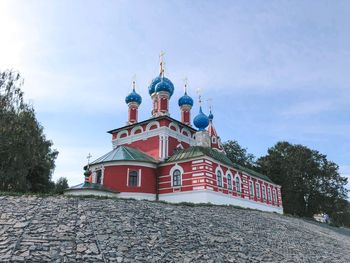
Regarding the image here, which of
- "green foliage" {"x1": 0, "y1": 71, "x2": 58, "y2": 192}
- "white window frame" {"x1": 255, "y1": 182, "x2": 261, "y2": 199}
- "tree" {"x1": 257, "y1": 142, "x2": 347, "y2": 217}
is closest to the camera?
"green foliage" {"x1": 0, "y1": 71, "x2": 58, "y2": 192}

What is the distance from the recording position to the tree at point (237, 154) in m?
49.9

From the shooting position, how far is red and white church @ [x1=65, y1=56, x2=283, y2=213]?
2552 centimetres

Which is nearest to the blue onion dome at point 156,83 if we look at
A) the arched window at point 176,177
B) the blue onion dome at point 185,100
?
the blue onion dome at point 185,100

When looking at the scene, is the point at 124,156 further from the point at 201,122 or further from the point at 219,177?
the point at 201,122

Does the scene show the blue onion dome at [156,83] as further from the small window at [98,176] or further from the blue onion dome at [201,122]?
Result: the small window at [98,176]

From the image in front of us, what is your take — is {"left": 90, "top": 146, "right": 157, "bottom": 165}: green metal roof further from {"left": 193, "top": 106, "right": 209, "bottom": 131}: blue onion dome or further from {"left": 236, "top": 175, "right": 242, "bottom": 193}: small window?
{"left": 236, "top": 175, "right": 242, "bottom": 193}: small window

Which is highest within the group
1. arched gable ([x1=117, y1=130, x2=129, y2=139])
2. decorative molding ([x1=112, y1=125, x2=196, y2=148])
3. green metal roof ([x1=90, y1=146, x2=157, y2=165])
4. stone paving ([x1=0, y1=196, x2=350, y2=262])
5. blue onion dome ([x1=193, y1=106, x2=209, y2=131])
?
blue onion dome ([x1=193, y1=106, x2=209, y2=131])

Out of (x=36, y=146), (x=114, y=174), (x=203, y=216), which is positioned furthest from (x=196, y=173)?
(x=36, y=146)

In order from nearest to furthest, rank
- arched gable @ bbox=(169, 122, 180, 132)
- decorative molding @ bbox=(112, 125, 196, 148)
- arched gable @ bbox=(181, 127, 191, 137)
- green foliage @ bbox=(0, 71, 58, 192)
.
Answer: green foliage @ bbox=(0, 71, 58, 192) → decorative molding @ bbox=(112, 125, 196, 148) → arched gable @ bbox=(169, 122, 180, 132) → arched gable @ bbox=(181, 127, 191, 137)

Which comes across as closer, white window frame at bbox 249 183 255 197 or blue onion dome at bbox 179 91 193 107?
white window frame at bbox 249 183 255 197

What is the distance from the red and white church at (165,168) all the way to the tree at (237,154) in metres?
15.5

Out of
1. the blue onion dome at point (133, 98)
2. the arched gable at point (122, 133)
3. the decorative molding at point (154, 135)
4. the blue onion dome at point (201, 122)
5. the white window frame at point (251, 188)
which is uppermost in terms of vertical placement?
the blue onion dome at point (133, 98)

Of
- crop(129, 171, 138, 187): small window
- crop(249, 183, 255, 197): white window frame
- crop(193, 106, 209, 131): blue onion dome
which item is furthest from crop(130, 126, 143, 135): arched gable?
crop(249, 183, 255, 197): white window frame

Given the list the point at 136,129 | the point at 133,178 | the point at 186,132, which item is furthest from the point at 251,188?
the point at 133,178
